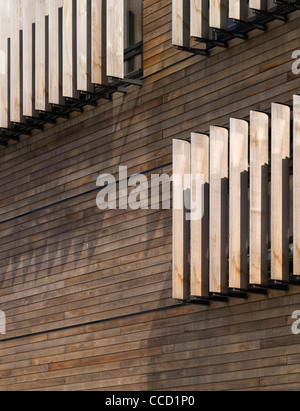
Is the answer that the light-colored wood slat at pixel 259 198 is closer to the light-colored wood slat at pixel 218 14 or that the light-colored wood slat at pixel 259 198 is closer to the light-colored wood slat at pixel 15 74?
the light-colored wood slat at pixel 218 14

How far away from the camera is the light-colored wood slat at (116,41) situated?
9.17 m

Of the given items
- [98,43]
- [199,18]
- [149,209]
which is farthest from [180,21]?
[149,209]

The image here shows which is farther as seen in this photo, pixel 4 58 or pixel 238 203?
pixel 4 58

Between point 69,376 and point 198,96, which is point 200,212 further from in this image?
point 69,376

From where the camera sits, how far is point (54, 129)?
10.5 m

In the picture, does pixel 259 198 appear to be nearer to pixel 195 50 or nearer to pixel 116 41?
pixel 195 50

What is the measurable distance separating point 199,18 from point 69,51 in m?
1.99

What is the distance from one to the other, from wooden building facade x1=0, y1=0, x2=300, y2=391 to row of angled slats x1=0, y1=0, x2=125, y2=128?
0.02 m

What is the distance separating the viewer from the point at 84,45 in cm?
948

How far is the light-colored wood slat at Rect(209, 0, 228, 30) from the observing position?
7.91 m

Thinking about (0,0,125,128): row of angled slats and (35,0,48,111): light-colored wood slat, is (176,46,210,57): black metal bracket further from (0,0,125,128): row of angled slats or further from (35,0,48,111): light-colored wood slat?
(35,0,48,111): light-colored wood slat

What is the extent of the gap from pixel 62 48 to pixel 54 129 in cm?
105

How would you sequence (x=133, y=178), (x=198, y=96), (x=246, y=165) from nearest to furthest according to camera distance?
(x=246, y=165), (x=198, y=96), (x=133, y=178)
